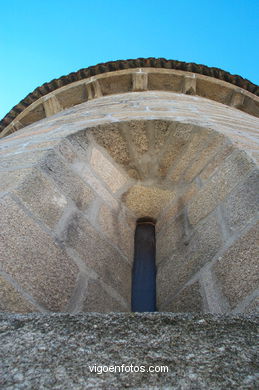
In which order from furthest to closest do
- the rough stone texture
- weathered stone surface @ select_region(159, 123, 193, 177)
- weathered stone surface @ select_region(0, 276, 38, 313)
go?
weathered stone surface @ select_region(159, 123, 193, 177)
weathered stone surface @ select_region(0, 276, 38, 313)
the rough stone texture

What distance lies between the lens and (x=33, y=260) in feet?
4.54

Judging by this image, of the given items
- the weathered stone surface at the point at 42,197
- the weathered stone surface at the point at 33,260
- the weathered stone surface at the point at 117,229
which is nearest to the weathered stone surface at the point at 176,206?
the weathered stone surface at the point at 117,229

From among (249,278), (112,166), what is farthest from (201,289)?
(112,166)

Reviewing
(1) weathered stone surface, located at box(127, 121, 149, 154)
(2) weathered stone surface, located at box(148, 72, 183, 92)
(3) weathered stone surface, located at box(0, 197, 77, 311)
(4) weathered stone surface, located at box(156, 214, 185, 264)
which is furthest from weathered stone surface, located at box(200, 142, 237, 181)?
(2) weathered stone surface, located at box(148, 72, 183, 92)

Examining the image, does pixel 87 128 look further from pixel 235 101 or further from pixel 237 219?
pixel 235 101

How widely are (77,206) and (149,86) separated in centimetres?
418

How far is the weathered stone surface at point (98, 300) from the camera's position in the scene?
1.60 meters

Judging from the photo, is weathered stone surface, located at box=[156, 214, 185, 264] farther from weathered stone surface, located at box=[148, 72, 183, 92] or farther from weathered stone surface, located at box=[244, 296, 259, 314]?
weathered stone surface, located at box=[148, 72, 183, 92]

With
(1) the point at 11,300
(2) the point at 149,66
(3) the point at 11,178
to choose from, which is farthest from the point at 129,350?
(2) the point at 149,66

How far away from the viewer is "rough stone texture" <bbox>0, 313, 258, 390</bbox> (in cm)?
61

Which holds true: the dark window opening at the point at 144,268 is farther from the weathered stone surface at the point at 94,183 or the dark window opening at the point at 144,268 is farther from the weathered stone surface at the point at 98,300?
the weathered stone surface at the point at 94,183

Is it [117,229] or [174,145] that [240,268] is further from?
[174,145]

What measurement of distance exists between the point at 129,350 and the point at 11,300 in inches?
26.5

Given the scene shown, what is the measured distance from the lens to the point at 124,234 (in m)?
2.27
